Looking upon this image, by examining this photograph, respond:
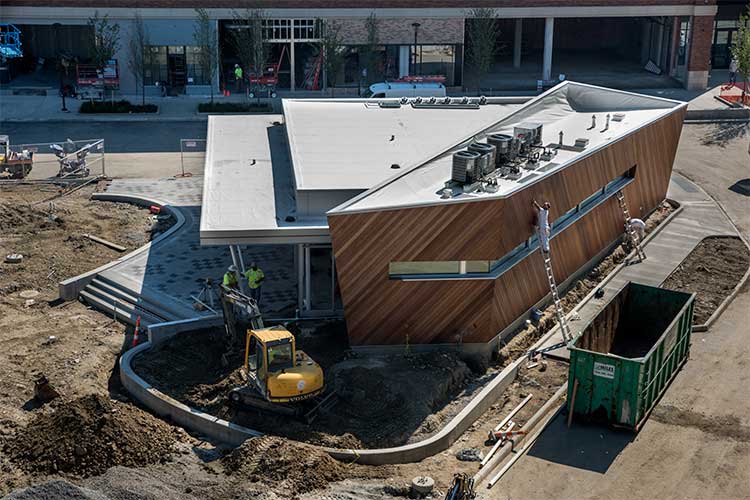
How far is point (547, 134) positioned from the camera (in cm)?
3550

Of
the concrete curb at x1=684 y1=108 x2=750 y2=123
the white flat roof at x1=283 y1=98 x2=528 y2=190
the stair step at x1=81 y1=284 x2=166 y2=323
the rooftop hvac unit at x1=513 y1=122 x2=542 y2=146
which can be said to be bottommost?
the stair step at x1=81 y1=284 x2=166 y2=323

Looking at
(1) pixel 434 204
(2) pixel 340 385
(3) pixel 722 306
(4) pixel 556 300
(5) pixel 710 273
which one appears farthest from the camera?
(5) pixel 710 273

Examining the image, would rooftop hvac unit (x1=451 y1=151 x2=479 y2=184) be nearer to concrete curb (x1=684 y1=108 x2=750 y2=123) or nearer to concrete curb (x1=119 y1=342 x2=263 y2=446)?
concrete curb (x1=119 y1=342 x2=263 y2=446)

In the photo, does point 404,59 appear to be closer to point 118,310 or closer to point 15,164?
point 15,164

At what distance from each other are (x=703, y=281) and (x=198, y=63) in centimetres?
3766

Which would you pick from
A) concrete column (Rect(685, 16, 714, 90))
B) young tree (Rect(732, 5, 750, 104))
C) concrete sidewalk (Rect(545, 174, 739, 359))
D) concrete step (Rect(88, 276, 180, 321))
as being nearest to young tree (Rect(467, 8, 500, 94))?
concrete column (Rect(685, 16, 714, 90))

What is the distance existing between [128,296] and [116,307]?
1.81 ft

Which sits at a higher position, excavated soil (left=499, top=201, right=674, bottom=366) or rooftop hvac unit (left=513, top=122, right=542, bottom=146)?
rooftop hvac unit (left=513, top=122, right=542, bottom=146)

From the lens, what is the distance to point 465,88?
6462 cm

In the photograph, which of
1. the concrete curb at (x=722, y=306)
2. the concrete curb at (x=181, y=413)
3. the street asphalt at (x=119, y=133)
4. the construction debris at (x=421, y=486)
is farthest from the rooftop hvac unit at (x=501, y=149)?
the street asphalt at (x=119, y=133)

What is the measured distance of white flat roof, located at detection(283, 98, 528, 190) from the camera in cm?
3095

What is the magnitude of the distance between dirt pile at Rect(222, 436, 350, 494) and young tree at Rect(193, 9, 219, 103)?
39.9 m

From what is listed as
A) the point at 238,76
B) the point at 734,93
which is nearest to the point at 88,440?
the point at 238,76

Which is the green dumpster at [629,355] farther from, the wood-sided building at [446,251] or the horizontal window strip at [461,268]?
the horizontal window strip at [461,268]
